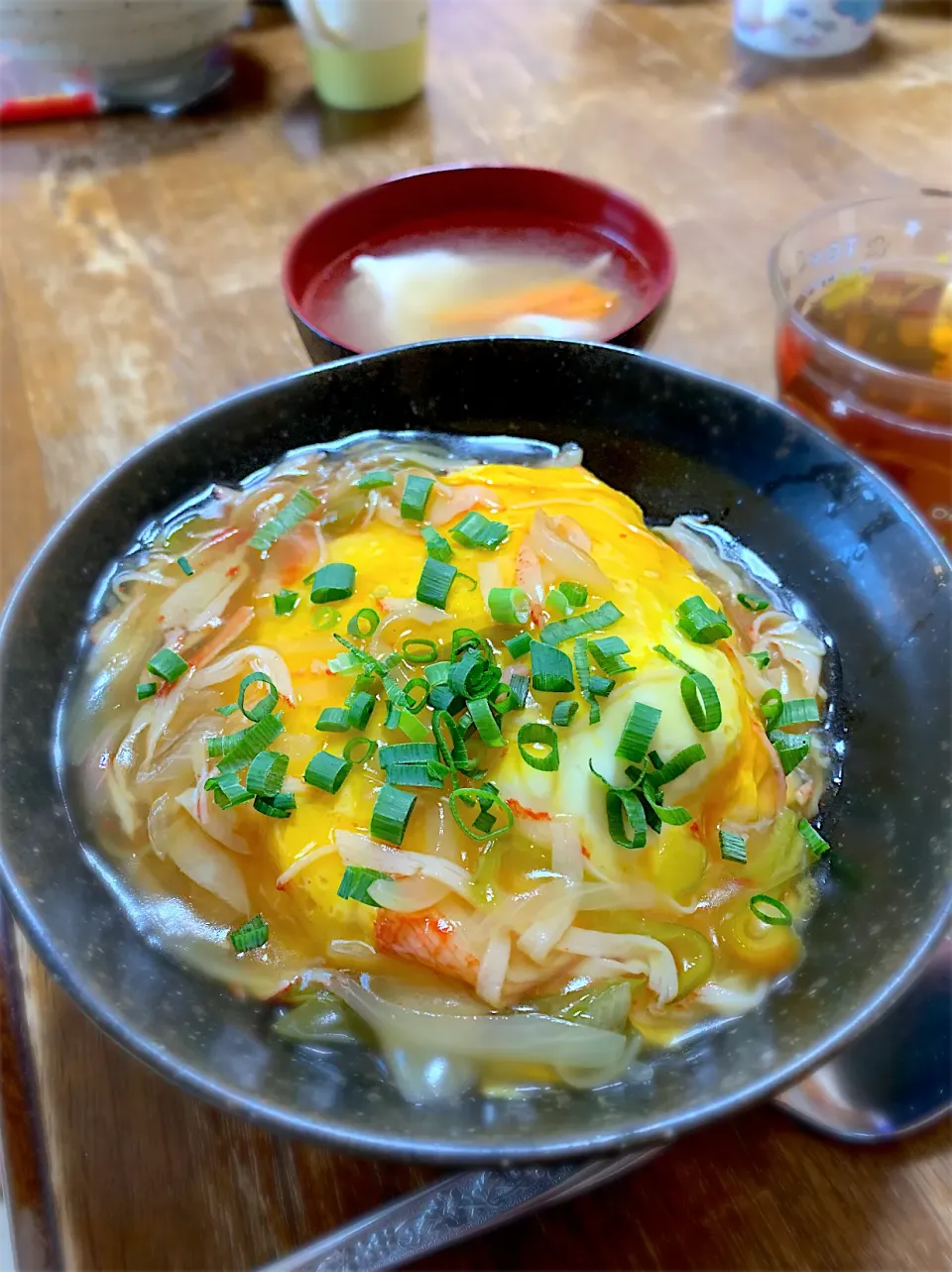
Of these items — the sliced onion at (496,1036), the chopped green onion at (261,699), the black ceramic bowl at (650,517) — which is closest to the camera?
the black ceramic bowl at (650,517)

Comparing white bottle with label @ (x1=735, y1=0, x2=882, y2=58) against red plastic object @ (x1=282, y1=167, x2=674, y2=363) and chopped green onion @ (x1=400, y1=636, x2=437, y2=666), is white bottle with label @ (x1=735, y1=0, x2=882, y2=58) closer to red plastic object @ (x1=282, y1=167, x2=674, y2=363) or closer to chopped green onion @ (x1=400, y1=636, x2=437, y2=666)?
red plastic object @ (x1=282, y1=167, x2=674, y2=363)

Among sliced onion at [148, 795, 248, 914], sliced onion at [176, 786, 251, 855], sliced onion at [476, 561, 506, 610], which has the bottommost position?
sliced onion at [148, 795, 248, 914]

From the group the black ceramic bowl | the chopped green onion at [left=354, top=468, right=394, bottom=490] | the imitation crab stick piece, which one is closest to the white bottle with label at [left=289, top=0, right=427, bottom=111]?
the imitation crab stick piece

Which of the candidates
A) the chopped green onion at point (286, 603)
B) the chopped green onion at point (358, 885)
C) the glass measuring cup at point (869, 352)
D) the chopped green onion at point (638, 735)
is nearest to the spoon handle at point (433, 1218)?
the chopped green onion at point (358, 885)

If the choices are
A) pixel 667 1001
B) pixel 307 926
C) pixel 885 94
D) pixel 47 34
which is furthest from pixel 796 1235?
pixel 47 34

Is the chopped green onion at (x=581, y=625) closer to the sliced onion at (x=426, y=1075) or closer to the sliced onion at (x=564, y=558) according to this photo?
the sliced onion at (x=564, y=558)

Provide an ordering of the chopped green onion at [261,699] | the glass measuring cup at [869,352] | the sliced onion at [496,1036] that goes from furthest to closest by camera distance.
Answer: the glass measuring cup at [869,352] < the chopped green onion at [261,699] < the sliced onion at [496,1036]
